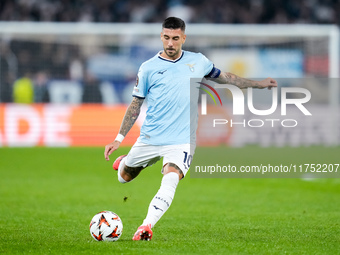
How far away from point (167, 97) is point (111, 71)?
52.8 ft

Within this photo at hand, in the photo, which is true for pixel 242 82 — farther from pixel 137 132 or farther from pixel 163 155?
pixel 137 132

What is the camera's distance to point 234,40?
23703 millimetres

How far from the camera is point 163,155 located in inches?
306

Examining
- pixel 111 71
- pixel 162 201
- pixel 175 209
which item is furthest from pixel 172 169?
pixel 111 71

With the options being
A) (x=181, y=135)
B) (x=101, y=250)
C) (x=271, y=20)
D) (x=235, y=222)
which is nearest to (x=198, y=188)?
(x=235, y=222)

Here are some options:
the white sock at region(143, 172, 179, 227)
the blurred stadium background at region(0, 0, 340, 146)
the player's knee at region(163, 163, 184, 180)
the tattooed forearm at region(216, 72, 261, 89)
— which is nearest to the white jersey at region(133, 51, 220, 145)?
the player's knee at region(163, 163, 184, 180)

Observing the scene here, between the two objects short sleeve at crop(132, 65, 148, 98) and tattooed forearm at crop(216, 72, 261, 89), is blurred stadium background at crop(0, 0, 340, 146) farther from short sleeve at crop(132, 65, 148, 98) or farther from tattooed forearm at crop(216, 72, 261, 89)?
short sleeve at crop(132, 65, 148, 98)

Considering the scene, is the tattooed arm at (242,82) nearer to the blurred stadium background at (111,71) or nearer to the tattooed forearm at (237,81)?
the tattooed forearm at (237,81)

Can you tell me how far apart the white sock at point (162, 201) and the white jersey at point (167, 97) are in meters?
0.46

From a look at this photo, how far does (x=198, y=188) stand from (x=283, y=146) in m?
8.18

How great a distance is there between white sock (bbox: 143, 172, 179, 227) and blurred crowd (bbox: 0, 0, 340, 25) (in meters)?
21.0

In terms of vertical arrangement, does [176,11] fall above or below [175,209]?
above

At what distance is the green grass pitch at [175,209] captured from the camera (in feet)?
23.6

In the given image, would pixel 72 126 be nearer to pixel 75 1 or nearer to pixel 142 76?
pixel 75 1
